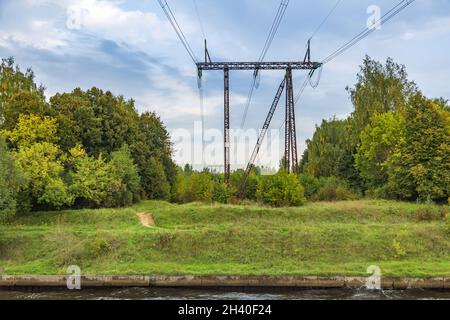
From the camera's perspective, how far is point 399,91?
170 ft

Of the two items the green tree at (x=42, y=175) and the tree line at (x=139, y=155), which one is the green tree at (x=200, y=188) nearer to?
the tree line at (x=139, y=155)

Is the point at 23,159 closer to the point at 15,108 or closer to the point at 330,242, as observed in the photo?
the point at 15,108

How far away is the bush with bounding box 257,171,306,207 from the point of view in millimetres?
36625

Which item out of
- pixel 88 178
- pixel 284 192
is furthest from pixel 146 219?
pixel 284 192

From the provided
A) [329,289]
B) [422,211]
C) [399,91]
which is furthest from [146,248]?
[399,91]

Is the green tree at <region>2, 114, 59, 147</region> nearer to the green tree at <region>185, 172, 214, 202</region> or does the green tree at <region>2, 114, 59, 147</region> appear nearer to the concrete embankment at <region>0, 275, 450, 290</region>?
the green tree at <region>185, 172, 214, 202</region>

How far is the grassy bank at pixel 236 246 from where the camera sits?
2512cm

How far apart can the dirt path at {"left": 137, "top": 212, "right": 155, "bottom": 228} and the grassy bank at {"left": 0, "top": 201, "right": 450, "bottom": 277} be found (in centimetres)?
68

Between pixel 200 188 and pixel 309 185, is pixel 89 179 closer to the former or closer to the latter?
pixel 200 188

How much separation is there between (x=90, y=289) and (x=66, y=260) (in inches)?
127

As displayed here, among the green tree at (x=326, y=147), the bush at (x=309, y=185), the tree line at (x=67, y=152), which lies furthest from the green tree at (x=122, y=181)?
the green tree at (x=326, y=147)

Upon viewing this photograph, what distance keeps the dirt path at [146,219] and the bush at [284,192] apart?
358 inches

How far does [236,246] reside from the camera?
2770cm

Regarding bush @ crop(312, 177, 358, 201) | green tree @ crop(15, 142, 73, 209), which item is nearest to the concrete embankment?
green tree @ crop(15, 142, 73, 209)
